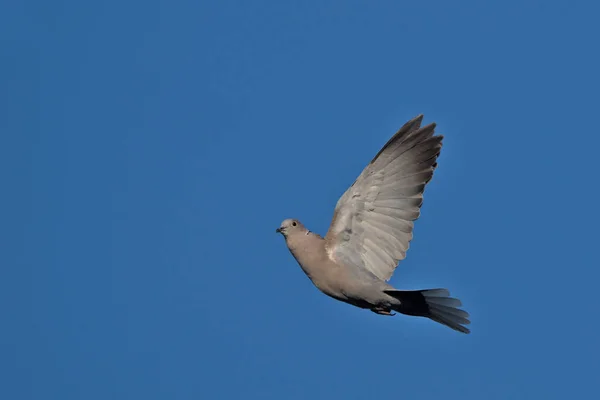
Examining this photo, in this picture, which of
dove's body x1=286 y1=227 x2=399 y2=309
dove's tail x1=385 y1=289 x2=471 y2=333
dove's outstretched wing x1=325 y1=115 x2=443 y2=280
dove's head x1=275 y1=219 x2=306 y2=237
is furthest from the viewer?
dove's head x1=275 y1=219 x2=306 y2=237

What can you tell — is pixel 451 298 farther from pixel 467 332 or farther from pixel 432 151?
pixel 432 151

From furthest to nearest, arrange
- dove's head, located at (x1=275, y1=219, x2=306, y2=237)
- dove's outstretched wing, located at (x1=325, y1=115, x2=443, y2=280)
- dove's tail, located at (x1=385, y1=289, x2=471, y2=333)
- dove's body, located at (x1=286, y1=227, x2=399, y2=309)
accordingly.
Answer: dove's head, located at (x1=275, y1=219, x2=306, y2=237)
dove's outstretched wing, located at (x1=325, y1=115, x2=443, y2=280)
dove's body, located at (x1=286, y1=227, x2=399, y2=309)
dove's tail, located at (x1=385, y1=289, x2=471, y2=333)

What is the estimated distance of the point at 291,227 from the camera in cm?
1334

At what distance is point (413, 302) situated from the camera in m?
12.8

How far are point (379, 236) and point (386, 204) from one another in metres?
0.44

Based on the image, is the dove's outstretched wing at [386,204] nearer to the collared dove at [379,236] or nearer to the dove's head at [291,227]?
the collared dove at [379,236]

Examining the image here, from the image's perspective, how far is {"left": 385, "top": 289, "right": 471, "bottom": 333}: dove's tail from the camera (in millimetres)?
12659

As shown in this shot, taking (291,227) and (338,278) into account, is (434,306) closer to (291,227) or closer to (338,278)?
(338,278)

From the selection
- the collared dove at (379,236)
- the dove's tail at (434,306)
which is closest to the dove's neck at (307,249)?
the collared dove at (379,236)

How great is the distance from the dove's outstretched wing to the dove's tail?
649 millimetres

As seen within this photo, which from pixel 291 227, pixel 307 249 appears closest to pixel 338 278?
pixel 307 249

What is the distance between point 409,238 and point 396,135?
137 centimetres

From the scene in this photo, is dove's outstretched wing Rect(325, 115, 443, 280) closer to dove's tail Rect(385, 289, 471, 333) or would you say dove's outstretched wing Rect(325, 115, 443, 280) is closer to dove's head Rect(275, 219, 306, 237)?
dove's head Rect(275, 219, 306, 237)

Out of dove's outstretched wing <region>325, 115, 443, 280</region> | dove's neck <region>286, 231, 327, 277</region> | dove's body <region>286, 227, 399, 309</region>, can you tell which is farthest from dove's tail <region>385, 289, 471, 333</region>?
dove's neck <region>286, 231, 327, 277</region>
